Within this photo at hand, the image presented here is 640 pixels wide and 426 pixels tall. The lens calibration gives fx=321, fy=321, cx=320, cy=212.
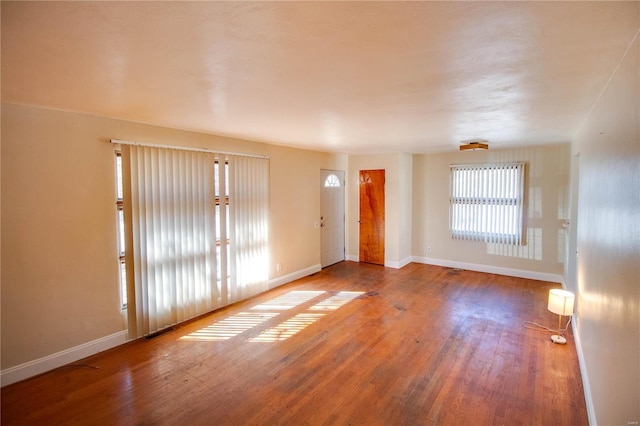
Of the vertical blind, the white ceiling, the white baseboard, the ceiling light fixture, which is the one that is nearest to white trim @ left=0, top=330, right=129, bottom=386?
the vertical blind

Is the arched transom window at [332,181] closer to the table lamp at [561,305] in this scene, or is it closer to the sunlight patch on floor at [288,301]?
the sunlight patch on floor at [288,301]

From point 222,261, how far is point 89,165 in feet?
6.58

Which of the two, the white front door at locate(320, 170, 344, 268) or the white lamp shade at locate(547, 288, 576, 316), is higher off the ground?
the white front door at locate(320, 170, 344, 268)

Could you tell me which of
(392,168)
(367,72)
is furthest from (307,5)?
(392,168)

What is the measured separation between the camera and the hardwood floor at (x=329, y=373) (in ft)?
8.20

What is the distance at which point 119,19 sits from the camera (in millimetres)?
1386

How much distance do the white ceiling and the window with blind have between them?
2945 millimetres

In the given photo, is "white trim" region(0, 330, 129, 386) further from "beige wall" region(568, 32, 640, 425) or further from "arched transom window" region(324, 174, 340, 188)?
"arched transom window" region(324, 174, 340, 188)

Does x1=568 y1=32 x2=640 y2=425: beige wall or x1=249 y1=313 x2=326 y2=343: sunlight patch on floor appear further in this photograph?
x1=249 y1=313 x2=326 y2=343: sunlight patch on floor

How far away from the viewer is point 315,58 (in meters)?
1.79

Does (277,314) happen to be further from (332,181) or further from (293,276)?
(332,181)

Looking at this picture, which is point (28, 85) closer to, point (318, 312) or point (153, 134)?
point (153, 134)

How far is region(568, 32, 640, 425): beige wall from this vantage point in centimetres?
143

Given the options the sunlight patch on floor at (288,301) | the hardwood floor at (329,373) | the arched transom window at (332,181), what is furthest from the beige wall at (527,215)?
the sunlight patch on floor at (288,301)
